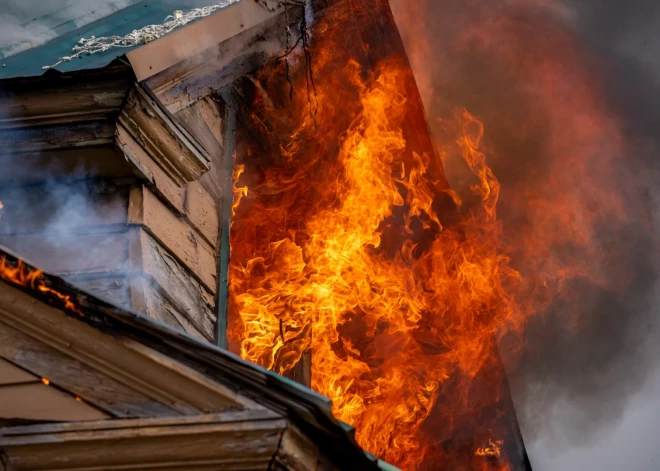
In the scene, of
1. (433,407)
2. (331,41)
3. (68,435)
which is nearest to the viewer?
(68,435)

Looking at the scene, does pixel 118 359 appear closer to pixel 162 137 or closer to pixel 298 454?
pixel 298 454

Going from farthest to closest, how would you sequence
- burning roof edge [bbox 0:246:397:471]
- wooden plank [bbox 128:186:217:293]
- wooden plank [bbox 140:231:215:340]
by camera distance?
wooden plank [bbox 128:186:217:293]
wooden plank [bbox 140:231:215:340]
burning roof edge [bbox 0:246:397:471]

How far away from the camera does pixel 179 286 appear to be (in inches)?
204

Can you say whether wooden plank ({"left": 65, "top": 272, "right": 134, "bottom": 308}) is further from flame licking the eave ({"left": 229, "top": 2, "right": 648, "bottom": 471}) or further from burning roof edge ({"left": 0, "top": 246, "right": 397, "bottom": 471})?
flame licking the eave ({"left": 229, "top": 2, "right": 648, "bottom": 471})

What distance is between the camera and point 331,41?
8.43m

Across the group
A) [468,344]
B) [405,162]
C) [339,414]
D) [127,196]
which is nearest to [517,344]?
[468,344]

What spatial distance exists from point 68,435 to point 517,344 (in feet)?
30.0

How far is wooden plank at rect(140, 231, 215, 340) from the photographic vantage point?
16.0 ft

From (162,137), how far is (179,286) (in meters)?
1.10

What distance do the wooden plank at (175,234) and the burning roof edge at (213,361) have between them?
1.63 m

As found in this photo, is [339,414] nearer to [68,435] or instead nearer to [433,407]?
[433,407]

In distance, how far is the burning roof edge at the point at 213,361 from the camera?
2.99 m

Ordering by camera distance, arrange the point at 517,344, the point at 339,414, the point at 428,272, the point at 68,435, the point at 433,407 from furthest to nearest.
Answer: the point at 517,344
the point at 428,272
the point at 433,407
the point at 339,414
the point at 68,435

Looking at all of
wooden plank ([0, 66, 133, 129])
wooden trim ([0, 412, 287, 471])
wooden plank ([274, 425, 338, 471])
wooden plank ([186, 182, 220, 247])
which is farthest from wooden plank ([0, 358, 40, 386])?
wooden plank ([186, 182, 220, 247])
